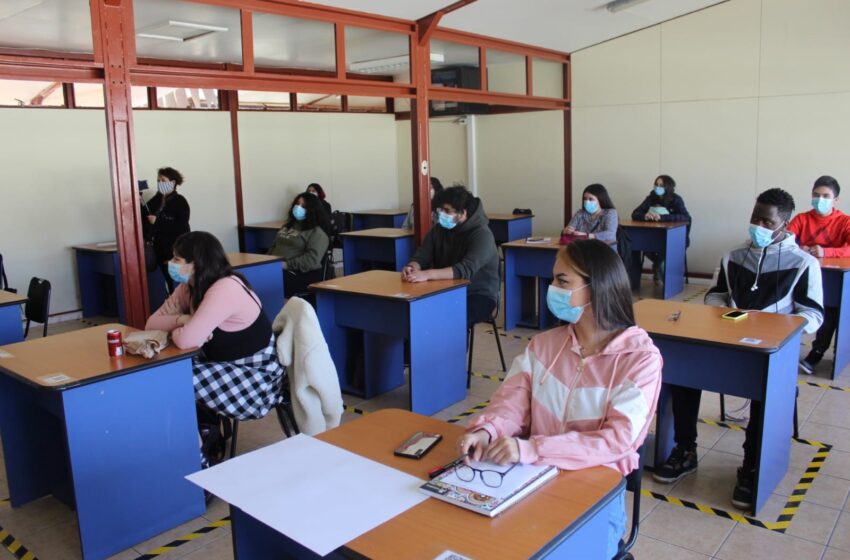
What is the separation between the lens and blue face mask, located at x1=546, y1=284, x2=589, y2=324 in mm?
1906

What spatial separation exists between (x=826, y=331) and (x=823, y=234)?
73cm

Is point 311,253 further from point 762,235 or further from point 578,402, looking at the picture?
point 578,402

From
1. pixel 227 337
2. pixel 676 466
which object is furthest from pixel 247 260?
pixel 676 466

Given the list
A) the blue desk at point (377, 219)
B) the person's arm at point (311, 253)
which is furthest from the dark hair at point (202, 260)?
the blue desk at point (377, 219)

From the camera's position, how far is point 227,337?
3.05 meters

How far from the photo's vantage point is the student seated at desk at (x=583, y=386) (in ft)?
5.49

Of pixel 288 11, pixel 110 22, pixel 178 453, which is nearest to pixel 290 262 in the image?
pixel 288 11

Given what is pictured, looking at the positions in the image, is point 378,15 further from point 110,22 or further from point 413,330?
point 413,330

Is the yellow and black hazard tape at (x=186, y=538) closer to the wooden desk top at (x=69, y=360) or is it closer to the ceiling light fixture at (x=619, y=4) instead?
the wooden desk top at (x=69, y=360)

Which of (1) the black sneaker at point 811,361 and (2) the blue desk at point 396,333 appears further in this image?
(1) the black sneaker at point 811,361

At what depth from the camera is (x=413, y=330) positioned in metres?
3.88

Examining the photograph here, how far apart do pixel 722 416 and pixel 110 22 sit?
4.13 meters

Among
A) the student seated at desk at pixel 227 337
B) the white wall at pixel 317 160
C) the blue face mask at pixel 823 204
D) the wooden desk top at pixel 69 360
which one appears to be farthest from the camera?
the white wall at pixel 317 160

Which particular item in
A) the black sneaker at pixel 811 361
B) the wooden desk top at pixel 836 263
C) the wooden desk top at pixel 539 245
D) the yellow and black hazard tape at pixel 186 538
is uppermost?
the wooden desk top at pixel 539 245
